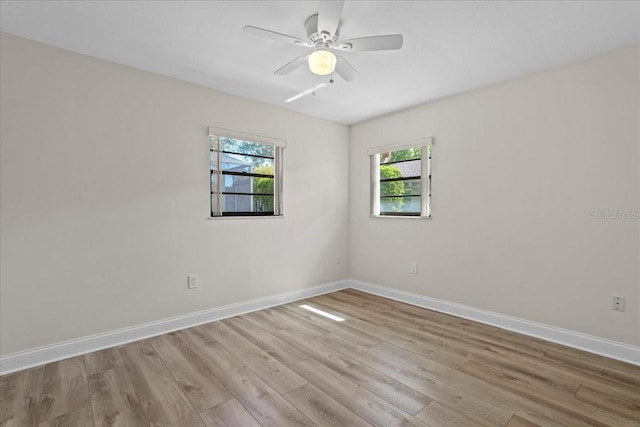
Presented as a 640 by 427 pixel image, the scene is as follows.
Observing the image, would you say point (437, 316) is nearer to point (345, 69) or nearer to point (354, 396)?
point (354, 396)

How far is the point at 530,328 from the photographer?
2900 millimetres

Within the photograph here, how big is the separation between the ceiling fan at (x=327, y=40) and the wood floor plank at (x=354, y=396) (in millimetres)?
2225

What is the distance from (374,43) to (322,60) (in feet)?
1.25

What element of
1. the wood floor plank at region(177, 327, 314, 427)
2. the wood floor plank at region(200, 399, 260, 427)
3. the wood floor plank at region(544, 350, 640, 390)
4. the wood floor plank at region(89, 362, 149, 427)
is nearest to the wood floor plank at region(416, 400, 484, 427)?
the wood floor plank at region(177, 327, 314, 427)

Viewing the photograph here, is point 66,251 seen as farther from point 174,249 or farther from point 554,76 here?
point 554,76

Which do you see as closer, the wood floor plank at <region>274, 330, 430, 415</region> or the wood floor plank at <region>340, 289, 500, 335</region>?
the wood floor plank at <region>274, 330, 430, 415</region>

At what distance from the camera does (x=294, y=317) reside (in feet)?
11.1

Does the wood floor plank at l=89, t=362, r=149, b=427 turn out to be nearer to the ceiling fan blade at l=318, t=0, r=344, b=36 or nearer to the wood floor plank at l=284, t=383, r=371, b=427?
the wood floor plank at l=284, t=383, r=371, b=427

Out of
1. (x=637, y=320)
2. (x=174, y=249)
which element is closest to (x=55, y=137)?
(x=174, y=249)

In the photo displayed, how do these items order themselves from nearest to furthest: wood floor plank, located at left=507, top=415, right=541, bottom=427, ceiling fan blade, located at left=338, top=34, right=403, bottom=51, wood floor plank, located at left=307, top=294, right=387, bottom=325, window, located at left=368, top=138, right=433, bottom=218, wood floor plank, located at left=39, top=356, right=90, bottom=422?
wood floor plank, located at left=507, top=415, right=541, bottom=427 → wood floor plank, located at left=39, top=356, right=90, bottom=422 → ceiling fan blade, located at left=338, top=34, right=403, bottom=51 → wood floor plank, located at left=307, top=294, right=387, bottom=325 → window, located at left=368, top=138, right=433, bottom=218

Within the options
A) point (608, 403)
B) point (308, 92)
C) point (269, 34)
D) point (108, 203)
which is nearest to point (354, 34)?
point (269, 34)

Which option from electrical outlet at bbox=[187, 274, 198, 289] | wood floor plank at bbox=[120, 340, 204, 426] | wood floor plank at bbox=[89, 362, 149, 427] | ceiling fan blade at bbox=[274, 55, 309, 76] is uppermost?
ceiling fan blade at bbox=[274, 55, 309, 76]

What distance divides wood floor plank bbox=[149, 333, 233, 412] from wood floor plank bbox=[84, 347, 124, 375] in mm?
279

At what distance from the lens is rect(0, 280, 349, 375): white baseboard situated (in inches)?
90.2
